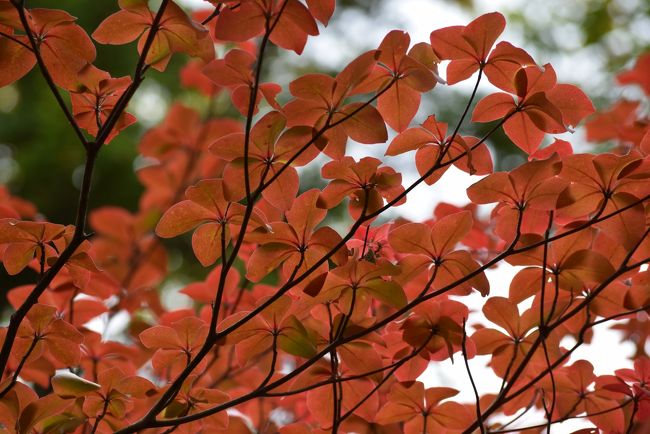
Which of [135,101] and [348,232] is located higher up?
[135,101]

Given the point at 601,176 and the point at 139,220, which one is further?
the point at 139,220

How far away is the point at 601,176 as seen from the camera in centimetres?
71

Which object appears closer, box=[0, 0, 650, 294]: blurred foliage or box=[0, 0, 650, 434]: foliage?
box=[0, 0, 650, 434]: foliage

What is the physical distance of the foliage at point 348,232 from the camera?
68 centimetres

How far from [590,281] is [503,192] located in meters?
0.13

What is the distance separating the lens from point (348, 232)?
0.74 m

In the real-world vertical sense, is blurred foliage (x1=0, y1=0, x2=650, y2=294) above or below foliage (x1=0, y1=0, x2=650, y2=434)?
above

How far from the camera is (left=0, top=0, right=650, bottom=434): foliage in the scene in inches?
26.9

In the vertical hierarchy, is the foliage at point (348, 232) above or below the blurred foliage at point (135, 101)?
below

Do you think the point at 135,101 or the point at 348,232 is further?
the point at 135,101

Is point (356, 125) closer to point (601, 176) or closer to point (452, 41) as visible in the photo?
point (452, 41)

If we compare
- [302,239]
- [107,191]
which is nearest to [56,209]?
[107,191]

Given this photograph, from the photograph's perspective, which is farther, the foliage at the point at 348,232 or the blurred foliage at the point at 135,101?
the blurred foliage at the point at 135,101

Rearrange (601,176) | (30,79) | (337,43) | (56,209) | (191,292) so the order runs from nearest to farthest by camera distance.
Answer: (601,176) < (191,292) < (56,209) < (30,79) < (337,43)
